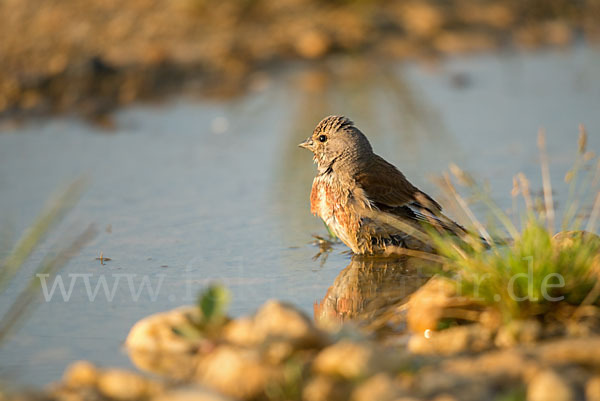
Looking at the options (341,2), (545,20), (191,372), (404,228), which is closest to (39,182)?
(404,228)

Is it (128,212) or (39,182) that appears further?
(39,182)

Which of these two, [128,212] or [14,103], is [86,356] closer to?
[128,212]

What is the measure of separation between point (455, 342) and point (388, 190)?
1.93 meters

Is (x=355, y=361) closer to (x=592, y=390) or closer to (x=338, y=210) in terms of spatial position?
(x=592, y=390)

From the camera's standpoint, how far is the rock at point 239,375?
3.28 metres

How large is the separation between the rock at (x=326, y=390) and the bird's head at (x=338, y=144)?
2.64 meters

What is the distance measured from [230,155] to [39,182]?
5.33ft

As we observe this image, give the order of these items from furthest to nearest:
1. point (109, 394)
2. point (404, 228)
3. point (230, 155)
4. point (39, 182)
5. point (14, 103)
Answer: point (14, 103)
point (230, 155)
point (39, 182)
point (404, 228)
point (109, 394)

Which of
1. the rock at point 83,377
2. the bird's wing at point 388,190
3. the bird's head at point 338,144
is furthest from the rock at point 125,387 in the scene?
the bird's head at point 338,144

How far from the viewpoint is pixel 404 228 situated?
542 centimetres

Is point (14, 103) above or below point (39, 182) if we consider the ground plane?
above

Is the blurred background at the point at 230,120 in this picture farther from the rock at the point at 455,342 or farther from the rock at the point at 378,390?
the rock at the point at 378,390

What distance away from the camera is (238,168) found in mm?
7391

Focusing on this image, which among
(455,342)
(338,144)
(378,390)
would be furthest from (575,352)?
(338,144)
